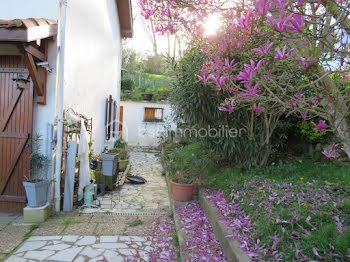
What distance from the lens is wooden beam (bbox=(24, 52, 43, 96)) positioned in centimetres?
350

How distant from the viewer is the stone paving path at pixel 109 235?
2900 millimetres

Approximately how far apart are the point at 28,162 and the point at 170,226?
2.62 m

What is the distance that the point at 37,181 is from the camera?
12.4 ft

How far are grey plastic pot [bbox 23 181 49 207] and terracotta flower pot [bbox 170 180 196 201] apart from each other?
220 centimetres

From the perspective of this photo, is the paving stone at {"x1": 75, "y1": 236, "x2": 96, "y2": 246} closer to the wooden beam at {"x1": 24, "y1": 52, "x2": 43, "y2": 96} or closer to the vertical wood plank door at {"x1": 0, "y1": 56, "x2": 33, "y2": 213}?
the vertical wood plank door at {"x1": 0, "y1": 56, "x2": 33, "y2": 213}

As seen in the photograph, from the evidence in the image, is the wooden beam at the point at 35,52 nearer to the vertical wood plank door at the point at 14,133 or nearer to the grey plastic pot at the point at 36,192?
the vertical wood plank door at the point at 14,133

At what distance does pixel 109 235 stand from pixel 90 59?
13.9ft

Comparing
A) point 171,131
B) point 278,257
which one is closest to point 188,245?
point 278,257

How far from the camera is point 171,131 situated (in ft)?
38.5

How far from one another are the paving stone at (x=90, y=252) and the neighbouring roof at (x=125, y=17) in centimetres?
895

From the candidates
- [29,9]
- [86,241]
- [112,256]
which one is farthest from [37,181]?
[29,9]

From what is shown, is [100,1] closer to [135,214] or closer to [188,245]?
[135,214]

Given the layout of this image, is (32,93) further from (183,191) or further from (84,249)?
(183,191)

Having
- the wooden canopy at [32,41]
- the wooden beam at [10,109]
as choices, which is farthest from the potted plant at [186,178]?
the wooden beam at [10,109]
